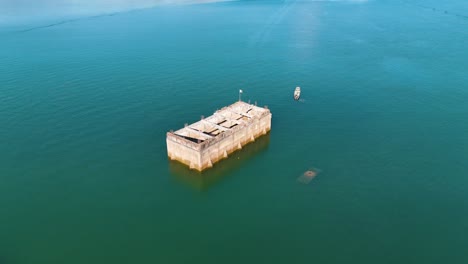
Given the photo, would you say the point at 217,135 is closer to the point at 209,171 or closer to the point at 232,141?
the point at 232,141

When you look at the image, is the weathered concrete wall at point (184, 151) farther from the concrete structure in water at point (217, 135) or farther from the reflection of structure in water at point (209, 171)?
the reflection of structure in water at point (209, 171)

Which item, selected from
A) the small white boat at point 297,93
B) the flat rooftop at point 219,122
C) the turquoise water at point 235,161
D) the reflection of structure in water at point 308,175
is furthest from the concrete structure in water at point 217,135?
the small white boat at point 297,93

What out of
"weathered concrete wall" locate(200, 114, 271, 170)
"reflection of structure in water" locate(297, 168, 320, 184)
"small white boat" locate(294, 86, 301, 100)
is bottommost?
"reflection of structure in water" locate(297, 168, 320, 184)

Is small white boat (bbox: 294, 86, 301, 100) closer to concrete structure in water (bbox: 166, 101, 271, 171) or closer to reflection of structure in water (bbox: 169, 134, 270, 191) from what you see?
concrete structure in water (bbox: 166, 101, 271, 171)

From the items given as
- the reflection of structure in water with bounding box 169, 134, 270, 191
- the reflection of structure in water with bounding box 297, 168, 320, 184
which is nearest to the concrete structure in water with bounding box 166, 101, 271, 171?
the reflection of structure in water with bounding box 169, 134, 270, 191

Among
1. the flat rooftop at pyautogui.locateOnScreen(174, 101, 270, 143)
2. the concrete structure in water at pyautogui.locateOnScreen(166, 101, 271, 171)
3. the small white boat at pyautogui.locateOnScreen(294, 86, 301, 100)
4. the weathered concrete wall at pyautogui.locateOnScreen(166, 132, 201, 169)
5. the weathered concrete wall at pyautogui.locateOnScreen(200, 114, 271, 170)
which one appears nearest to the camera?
the weathered concrete wall at pyautogui.locateOnScreen(166, 132, 201, 169)
